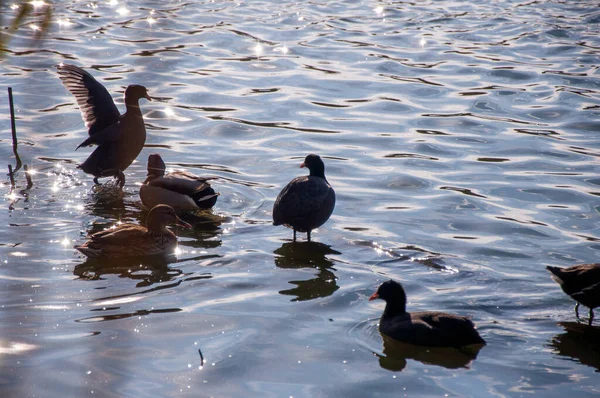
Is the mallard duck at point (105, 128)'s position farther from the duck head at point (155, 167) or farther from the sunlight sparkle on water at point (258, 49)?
the sunlight sparkle on water at point (258, 49)

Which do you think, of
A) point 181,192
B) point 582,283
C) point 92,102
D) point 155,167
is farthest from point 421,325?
point 92,102

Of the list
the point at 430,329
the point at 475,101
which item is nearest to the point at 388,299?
the point at 430,329

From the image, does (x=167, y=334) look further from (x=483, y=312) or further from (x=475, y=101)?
(x=475, y=101)

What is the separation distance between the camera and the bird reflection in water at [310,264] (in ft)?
28.0

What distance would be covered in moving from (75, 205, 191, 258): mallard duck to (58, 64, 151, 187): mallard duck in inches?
92.2

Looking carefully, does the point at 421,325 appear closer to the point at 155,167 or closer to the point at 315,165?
the point at 315,165

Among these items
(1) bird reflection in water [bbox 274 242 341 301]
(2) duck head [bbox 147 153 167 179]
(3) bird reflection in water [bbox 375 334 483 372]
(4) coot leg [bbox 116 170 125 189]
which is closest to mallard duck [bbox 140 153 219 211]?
(2) duck head [bbox 147 153 167 179]

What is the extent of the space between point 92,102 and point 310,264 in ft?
15.2

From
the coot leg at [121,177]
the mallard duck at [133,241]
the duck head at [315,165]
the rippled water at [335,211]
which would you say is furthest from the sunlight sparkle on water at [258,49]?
the mallard duck at [133,241]

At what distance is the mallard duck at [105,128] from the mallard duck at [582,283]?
6.13 m

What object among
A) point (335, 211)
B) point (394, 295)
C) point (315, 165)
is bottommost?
point (335, 211)

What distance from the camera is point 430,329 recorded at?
7324mm

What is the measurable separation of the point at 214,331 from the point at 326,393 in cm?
136

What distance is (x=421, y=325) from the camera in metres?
7.41
